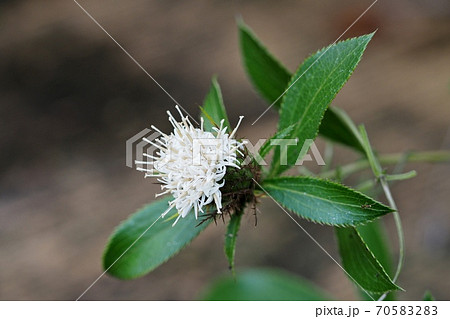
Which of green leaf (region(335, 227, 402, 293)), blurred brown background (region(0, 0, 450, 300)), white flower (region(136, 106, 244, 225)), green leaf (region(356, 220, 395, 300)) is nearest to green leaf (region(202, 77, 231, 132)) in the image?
white flower (region(136, 106, 244, 225))

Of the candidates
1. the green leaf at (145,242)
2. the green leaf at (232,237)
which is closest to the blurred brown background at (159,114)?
the green leaf at (145,242)

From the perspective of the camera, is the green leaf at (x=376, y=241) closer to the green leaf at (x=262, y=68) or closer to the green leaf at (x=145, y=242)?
the green leaf at (x=262, y=68)

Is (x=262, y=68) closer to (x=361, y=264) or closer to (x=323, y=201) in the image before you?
(x=323, y=201)

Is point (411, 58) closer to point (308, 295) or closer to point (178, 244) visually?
point (308, 295)

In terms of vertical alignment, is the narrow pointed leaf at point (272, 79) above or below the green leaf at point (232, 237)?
above

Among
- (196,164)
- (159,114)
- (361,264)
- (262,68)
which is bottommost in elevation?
(361,264)

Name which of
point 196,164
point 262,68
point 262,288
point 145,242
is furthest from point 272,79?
point 262,288

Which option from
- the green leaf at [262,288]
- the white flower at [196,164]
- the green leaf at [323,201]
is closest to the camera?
the green leaf at [323,201]

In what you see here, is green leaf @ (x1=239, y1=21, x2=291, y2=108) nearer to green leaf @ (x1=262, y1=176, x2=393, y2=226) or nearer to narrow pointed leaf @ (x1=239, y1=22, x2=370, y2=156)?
narrow pointed leaf @ (x1=239, y1=22, x2=370, y2=156)
